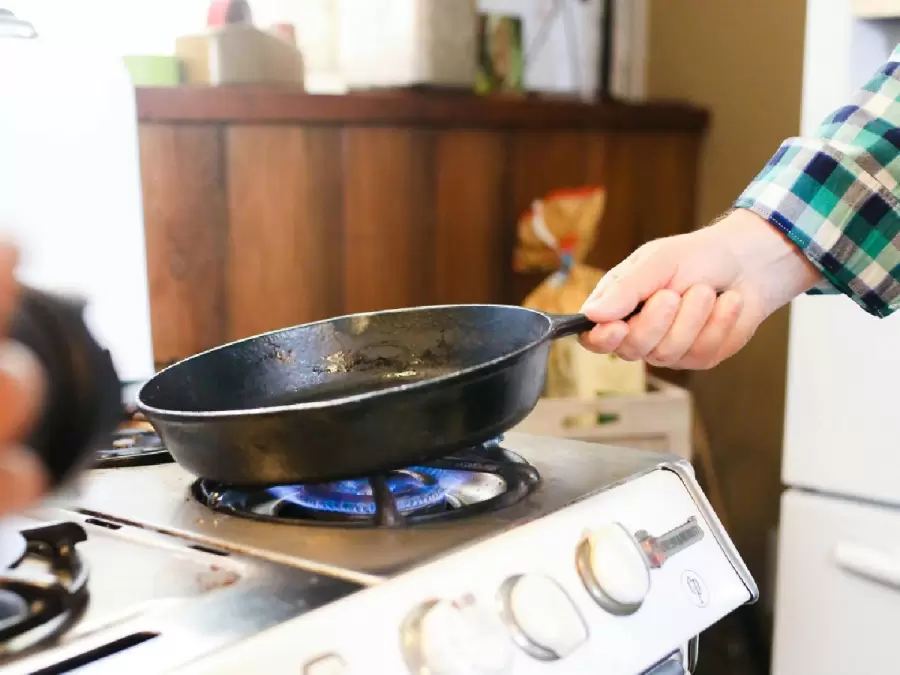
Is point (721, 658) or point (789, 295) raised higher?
point (789, 295)

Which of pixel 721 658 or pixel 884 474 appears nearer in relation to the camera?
pixel 884 474

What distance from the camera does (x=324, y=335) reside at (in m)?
0.68

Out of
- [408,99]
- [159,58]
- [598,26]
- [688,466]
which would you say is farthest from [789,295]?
[598,26]

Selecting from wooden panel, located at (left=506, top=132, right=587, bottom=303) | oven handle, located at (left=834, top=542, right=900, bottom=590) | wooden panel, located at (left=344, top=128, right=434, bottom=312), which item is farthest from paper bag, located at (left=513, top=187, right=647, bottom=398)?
oven handle, located at (left=834, top=542, right=900, bottom=590)

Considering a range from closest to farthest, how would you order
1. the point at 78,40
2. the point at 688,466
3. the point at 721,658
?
the point at 688,466 → the point at 78,40 → the point at 721,658

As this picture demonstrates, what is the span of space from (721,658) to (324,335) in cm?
107

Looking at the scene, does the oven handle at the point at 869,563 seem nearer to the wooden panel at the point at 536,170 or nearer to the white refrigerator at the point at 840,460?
the white refrigerator at the point at 840,460

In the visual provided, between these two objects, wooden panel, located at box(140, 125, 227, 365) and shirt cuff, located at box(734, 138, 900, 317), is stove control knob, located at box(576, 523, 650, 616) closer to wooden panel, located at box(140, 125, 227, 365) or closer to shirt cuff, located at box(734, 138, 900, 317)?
→ shirt cuff, located at box(734, 138, 900, 317)

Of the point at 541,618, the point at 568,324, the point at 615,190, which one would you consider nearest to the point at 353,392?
the point at 568,324

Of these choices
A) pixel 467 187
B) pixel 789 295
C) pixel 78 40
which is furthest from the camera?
pixel 467 187

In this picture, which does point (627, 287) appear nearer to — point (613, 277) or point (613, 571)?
point (613, 277)

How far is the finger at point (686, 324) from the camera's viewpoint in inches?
26.1

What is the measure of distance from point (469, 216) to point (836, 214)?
0.70 meters

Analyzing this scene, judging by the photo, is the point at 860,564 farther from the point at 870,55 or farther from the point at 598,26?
the point at 598,26
